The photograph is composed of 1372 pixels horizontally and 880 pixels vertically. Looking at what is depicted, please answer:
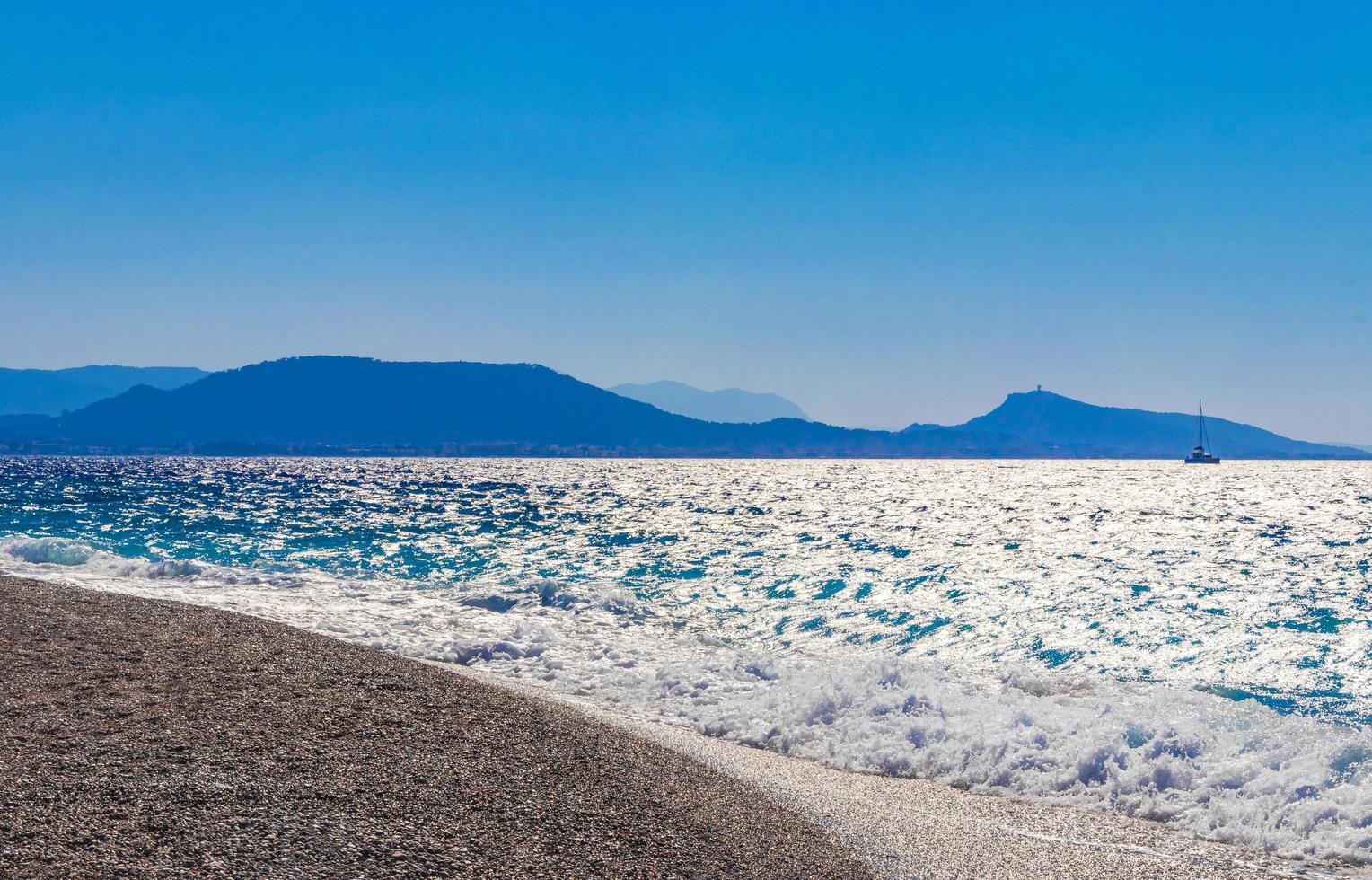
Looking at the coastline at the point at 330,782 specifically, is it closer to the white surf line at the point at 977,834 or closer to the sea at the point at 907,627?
the white surf line at the point at 977,834

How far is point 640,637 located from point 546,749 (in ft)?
33.8

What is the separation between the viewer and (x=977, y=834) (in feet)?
28.5

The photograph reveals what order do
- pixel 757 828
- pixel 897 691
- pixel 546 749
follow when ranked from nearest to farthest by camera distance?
pixel 757 828 → pixel 546 749 → pixel 897 691

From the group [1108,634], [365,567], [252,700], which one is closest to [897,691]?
[252,700]

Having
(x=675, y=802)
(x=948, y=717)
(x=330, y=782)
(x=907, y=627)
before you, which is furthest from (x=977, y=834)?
(x=907, y=627)

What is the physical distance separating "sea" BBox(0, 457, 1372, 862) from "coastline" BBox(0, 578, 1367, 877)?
0.97 m

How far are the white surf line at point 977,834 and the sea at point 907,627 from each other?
0.47 meters

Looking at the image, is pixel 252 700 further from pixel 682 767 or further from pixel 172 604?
pixel 172 604

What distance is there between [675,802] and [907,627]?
1459 cm

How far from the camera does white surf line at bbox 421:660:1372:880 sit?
25.8 feet

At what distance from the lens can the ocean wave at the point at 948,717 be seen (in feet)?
32.2

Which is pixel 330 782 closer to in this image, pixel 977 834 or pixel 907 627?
pixel 977 834

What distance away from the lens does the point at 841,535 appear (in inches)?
1763

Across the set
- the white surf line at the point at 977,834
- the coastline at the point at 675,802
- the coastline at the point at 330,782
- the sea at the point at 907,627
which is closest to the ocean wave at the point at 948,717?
the sea at the point at 907,627
